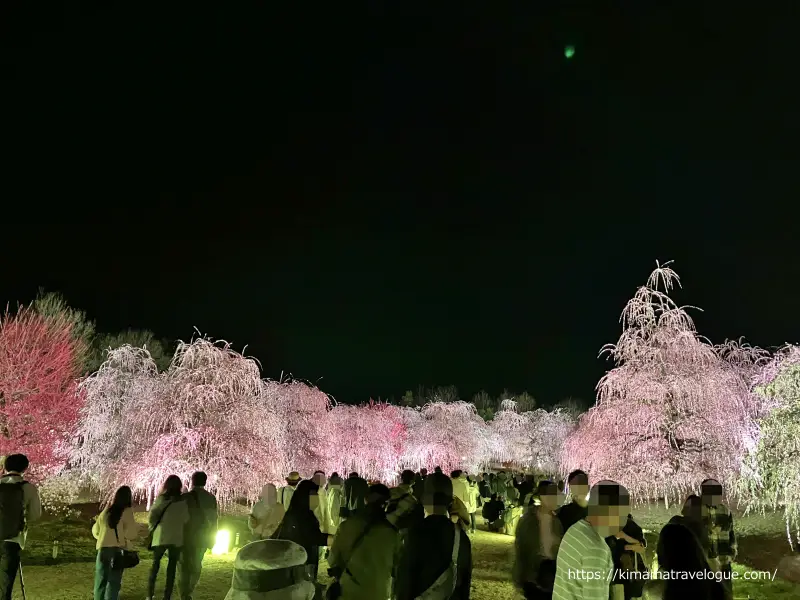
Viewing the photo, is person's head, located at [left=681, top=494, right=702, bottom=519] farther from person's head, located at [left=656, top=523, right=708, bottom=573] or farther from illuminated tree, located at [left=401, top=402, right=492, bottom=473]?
illuminated tree, located at [left=401, top=402, right=492, bottom=473]

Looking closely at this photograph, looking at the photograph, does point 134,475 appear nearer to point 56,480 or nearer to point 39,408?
point 39,408

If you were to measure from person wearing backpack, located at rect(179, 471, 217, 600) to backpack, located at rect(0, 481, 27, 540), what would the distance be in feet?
5.86

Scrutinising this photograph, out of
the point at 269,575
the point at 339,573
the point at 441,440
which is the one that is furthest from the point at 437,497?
the point at 441,440

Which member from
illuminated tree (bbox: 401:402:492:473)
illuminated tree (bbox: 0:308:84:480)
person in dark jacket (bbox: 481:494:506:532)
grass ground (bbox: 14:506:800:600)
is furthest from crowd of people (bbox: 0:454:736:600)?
Result: illuminated tree (bbox: 401:402:492:473)

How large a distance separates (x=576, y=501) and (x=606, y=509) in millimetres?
2082

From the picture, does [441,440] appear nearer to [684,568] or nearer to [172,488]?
[172,488]

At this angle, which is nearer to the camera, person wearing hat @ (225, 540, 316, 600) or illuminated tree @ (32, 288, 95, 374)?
person wearing hat @ (225, 540, 316, 600)

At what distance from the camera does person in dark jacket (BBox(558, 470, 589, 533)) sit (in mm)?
5430

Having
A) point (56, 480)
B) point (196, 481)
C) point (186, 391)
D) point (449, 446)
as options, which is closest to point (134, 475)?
point (186, 391)

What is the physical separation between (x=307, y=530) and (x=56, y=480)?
16.5m

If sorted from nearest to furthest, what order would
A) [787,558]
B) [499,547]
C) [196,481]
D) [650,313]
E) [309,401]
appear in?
1. [196,481]
2. [787,558]
3. [499,547]
4. [650,313]
5. [309,401]

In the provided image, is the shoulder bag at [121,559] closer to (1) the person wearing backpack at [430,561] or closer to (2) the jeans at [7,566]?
(2) the jeans at [7,566]

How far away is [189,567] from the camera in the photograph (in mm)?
7512

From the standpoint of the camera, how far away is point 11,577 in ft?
21.8
